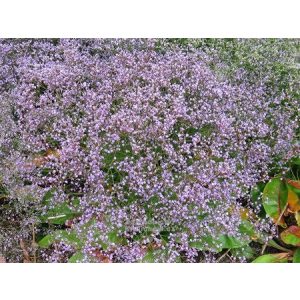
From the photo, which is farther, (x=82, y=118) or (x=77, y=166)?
(x=82, y=118)

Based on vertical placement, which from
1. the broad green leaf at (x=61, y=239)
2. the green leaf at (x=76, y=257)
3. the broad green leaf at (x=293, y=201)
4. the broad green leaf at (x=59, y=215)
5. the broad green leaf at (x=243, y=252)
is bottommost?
the green leaf at (x=76, y=257)

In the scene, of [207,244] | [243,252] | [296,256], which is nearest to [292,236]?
[296,256]

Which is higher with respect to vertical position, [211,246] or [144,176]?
[144,176]

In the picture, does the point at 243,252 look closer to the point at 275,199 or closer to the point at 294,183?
the point at 275,199

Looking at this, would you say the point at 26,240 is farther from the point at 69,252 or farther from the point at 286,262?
the point at 286,262

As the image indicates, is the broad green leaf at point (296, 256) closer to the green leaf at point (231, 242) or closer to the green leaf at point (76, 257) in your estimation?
the green leaf at point (231, 242)

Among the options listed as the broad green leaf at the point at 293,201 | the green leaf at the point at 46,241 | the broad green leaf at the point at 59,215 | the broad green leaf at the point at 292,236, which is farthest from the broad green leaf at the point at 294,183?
the green leaf at the point at 46,241

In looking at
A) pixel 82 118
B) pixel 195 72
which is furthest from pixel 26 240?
pixel 195 72
